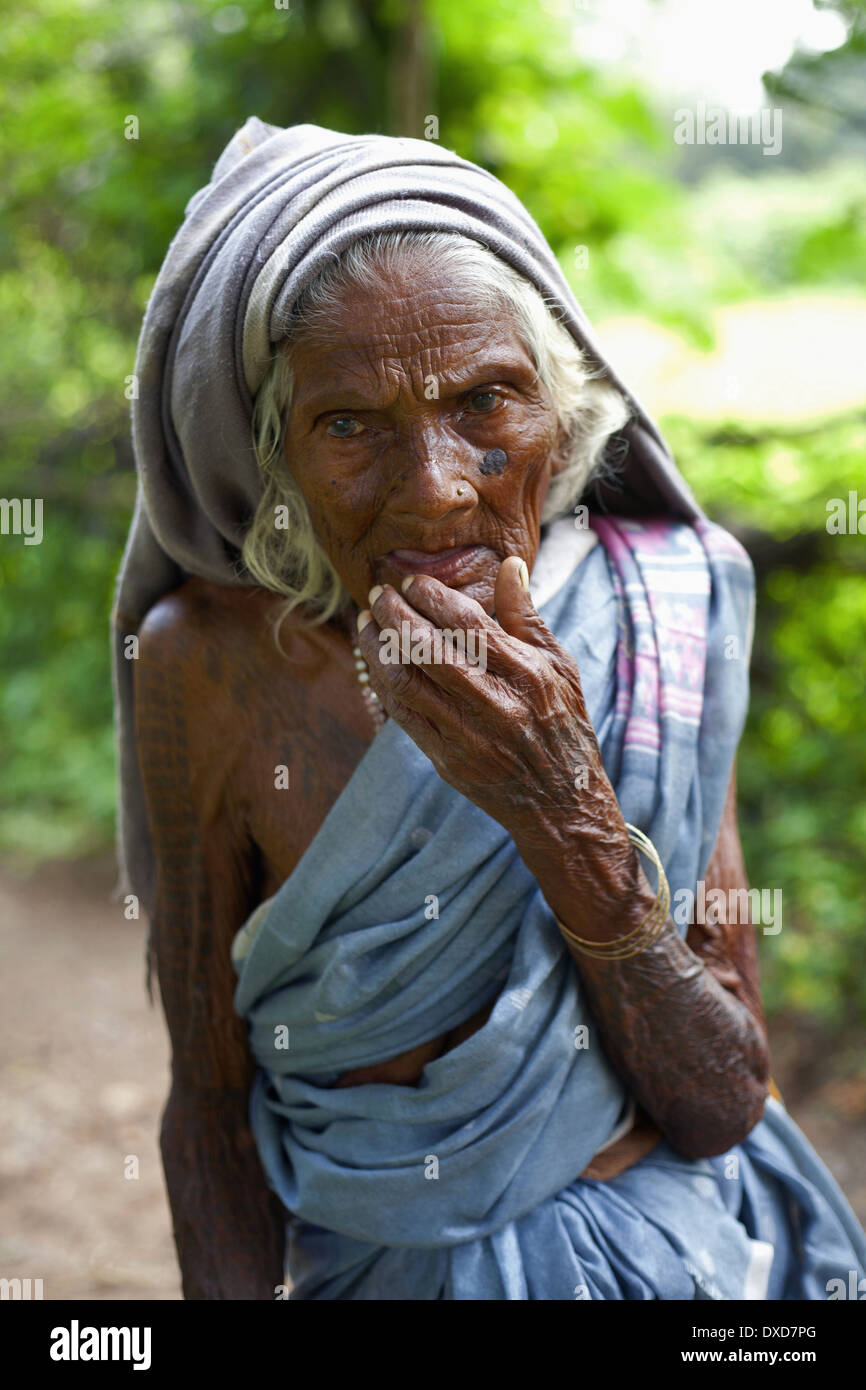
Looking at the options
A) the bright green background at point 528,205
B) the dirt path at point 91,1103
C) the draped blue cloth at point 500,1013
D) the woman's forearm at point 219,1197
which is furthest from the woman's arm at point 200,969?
→ the bright green background at point 528,205

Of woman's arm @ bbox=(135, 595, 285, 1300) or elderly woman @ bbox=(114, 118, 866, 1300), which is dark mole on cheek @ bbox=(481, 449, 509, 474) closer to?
elderly woman @ bbox=(114, 118, 866, 1300)

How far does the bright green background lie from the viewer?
4.38m

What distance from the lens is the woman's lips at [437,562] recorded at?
1.50m

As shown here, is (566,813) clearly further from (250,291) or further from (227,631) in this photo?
(250,291)

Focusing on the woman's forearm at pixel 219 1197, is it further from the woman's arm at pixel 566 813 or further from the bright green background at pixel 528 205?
the bright green background at pixel 528 205

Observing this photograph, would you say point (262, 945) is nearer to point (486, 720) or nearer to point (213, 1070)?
point (213, 1070)

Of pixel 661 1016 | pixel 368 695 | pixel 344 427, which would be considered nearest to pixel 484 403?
pixel 344 427

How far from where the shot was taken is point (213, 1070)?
1.91m

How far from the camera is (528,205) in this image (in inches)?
185

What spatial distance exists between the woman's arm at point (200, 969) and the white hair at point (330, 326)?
0.20 metres

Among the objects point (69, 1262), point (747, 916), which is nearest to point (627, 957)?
point (747, 916)

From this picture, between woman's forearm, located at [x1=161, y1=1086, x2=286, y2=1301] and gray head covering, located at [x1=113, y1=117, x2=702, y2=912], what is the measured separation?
0.93 m

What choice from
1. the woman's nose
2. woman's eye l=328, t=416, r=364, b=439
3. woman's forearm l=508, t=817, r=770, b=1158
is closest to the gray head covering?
woman's eye l=328, t=416, r=364, b=439

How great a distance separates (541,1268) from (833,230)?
372cm
